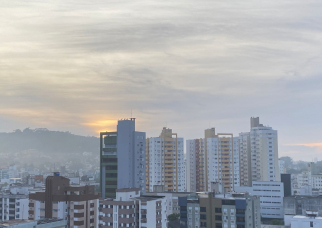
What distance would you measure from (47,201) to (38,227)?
15.6m

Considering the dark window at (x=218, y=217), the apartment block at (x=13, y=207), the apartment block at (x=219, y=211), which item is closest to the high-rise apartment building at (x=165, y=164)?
the apartment block at (x=13, y=207)

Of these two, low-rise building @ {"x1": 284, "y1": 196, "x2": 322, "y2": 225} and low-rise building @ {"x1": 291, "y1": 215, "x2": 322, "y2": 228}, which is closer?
low-rise building @ {"x1": 291, "y1": 215, "x2": 322, "y2": 228}

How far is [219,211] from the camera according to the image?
59.2 metres

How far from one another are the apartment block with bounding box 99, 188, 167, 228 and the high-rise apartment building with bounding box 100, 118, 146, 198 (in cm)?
2417

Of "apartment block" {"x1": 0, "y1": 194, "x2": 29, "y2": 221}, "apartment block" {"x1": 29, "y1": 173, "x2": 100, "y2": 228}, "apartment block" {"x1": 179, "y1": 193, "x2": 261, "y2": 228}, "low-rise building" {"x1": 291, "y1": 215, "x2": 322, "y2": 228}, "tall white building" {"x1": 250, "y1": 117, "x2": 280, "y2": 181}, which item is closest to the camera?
"apartment block" {"x1": 179, "y1": 193, "x2": 261, "y2": 228}

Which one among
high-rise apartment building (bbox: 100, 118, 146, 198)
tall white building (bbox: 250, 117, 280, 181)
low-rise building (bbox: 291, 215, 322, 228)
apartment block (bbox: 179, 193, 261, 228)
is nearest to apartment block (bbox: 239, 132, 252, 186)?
tall white building (bbox: 250, 117, 280, 181)

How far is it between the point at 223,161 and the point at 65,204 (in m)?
64.4

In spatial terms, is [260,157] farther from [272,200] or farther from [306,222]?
[306,222]

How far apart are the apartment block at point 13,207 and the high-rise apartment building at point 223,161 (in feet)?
181

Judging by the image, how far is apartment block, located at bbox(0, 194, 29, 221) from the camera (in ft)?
238

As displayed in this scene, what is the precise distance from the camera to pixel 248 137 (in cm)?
13388

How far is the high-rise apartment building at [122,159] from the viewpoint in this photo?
7862cm

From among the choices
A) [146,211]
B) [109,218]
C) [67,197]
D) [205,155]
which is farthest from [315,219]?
[205,155]

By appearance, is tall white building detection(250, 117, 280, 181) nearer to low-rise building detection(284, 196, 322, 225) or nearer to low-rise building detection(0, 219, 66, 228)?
low-rise building detection(284, 196, 322, 225)
